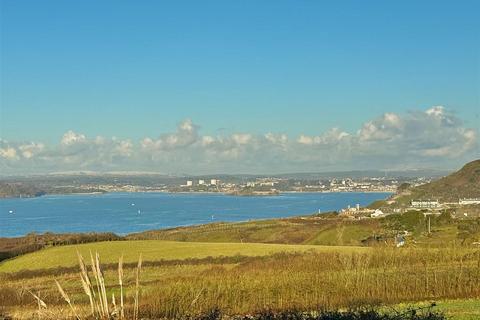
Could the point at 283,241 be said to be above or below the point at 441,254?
below

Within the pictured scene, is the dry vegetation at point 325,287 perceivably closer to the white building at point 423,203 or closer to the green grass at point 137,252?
the green grass at point 137,252

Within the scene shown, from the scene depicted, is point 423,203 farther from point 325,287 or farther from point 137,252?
point 325,287

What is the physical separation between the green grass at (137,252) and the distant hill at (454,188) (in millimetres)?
90958

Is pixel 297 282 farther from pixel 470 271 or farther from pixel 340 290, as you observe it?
pixel 470 271

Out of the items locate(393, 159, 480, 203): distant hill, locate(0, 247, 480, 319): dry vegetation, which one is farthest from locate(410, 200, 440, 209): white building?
locate(0, 247, 480, 319): dry vegetation

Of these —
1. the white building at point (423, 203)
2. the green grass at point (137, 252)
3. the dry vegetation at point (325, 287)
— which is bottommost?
the green grass at point (137, 252)

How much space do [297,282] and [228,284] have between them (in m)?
2.48

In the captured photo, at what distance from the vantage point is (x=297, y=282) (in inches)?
883

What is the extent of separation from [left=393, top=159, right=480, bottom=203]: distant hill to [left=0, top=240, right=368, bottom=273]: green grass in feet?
298

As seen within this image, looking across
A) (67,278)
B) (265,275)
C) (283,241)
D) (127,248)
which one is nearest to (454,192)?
(283,241)

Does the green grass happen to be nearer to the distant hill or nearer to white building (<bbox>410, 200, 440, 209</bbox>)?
white building (<bbox>410, 200, 440, 209</bbox>)

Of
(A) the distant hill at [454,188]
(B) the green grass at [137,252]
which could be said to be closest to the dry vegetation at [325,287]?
(B) the green grass at [137,252]

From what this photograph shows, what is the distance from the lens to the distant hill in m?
145

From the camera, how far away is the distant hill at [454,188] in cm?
14475
